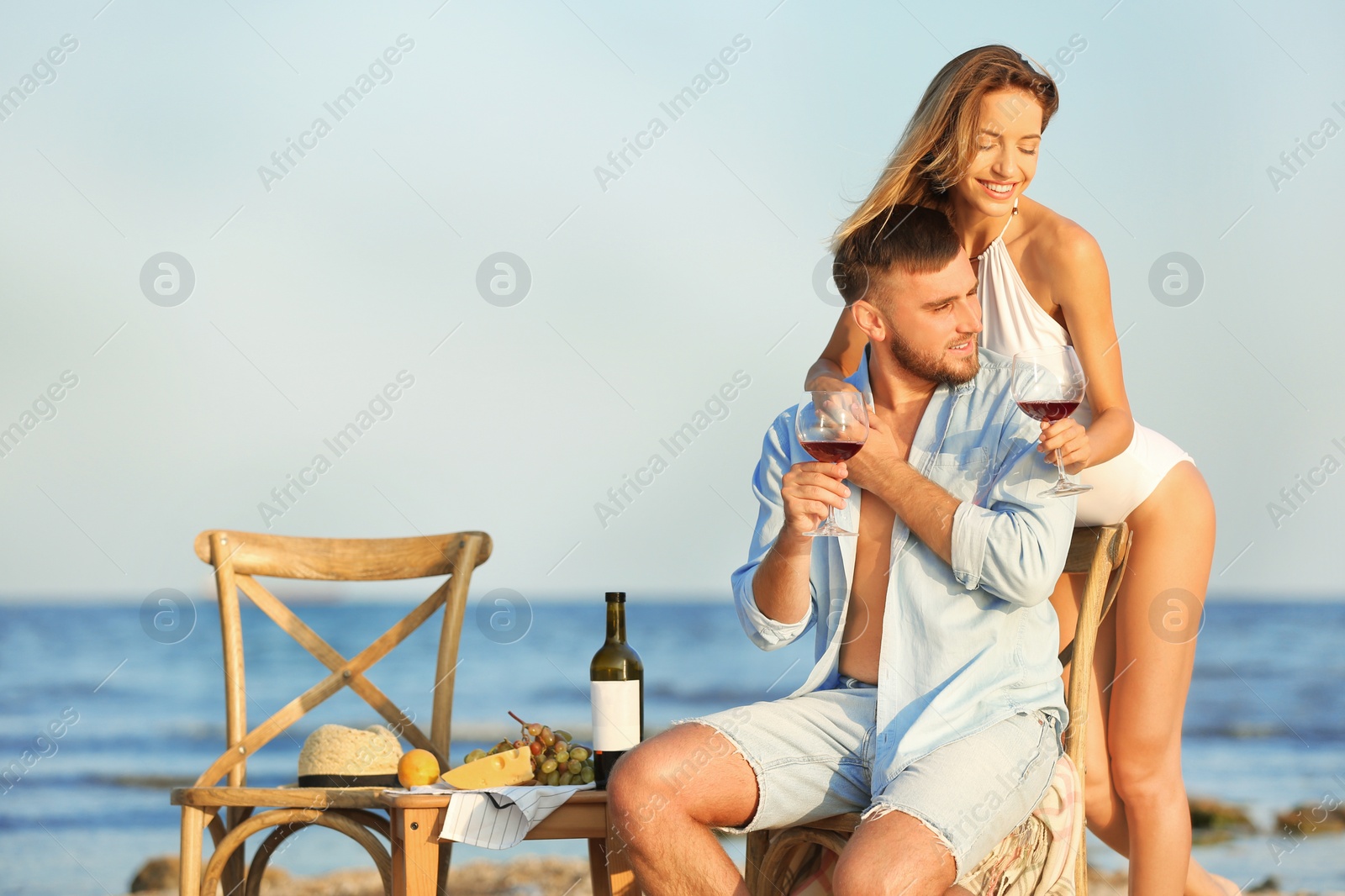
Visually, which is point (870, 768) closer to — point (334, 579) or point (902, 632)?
point (902, 632)

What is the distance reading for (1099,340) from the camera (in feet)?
9.33

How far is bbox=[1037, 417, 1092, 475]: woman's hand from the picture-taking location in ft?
7.54

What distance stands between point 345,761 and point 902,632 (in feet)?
4.93

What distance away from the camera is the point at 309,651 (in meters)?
3.46

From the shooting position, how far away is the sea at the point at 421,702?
28.5 feet

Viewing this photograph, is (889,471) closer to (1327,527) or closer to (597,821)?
(597,821)

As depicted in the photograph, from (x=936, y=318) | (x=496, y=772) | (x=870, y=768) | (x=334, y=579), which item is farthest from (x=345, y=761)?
(x=936, y=318)

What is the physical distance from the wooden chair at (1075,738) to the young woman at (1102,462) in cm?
22

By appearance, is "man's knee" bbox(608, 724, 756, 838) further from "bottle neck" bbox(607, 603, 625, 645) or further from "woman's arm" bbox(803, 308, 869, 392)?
"woman's arm" bbox(803, 308, 869, 392)

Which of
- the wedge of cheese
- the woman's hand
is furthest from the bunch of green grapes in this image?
the woman's hand

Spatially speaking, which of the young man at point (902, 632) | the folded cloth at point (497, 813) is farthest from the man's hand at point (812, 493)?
the folded cloth at point (497, 813)

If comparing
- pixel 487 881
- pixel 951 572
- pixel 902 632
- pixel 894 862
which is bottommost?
pixel 487 881

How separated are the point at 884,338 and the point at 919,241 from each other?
0.77 feet

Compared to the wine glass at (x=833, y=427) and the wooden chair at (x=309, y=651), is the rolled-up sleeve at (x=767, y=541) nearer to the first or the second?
the wine glass at (x=833, y=427)
